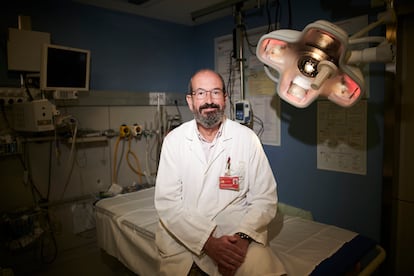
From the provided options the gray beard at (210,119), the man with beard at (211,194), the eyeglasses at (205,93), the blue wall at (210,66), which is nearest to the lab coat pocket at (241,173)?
the man with beard at (211,194)

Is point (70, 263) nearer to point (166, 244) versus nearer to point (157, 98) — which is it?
point (166, 244)

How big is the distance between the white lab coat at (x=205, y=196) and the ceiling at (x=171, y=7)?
4.34 feet

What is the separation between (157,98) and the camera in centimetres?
294

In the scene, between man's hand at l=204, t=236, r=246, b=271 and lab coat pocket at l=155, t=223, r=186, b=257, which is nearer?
man's hand at l=204, t=236, r=246, b=271

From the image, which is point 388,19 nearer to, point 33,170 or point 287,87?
point 287,87

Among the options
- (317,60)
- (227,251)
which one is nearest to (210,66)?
(317,60)

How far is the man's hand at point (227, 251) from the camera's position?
1.33 meters

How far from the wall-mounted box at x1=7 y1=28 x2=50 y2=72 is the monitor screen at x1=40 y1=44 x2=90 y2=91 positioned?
136mm

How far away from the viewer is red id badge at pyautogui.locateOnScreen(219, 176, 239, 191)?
1.56 metres

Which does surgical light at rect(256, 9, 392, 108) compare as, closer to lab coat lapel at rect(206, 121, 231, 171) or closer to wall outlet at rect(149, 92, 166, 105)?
lab coat lapel at rect(206, 121, 231, 171)

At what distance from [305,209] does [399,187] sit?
0.68 metres

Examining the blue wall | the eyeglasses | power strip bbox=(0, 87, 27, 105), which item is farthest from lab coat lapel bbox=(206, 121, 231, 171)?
power strip bbox=(0, 87, 27, 105)

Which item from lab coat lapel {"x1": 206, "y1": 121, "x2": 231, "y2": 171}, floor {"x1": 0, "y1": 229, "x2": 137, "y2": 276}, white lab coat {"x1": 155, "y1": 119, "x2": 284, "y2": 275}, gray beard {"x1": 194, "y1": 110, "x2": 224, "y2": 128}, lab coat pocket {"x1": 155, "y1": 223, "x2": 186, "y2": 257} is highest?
gray beard {"x1": 194, "y1": 110, "x2": 224, "y2": 128}

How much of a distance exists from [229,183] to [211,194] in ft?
0.38
